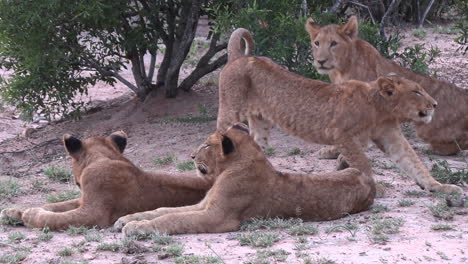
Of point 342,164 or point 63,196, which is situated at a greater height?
point 342,164

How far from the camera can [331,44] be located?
871 cm

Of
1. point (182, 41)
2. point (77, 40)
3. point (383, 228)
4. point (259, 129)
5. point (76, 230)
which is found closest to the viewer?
point (383, 228)

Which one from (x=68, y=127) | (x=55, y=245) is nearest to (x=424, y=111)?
(x=55, y=245)

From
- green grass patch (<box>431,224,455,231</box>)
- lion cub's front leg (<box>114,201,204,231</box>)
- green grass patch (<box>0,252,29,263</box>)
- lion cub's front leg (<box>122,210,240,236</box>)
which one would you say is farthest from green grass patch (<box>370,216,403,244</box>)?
green grass patch (<box>0,252,29,263</box>)

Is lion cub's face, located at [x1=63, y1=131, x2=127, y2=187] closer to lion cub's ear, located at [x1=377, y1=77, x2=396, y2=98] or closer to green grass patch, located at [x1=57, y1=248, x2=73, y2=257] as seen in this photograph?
green grass patch, located at [x1=57, y1=248, x2=73, y2=257]

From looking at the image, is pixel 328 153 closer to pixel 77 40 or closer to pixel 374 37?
pixel 374 37

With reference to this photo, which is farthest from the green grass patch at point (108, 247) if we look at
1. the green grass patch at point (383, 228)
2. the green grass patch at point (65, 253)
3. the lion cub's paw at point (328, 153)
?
the lion cub's paw at point (328, 153)

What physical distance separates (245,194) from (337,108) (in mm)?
1676

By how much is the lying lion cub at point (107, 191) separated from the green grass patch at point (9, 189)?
1181mm

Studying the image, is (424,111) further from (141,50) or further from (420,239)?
(141,50)

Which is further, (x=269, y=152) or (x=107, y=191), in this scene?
(x=269, y=152)

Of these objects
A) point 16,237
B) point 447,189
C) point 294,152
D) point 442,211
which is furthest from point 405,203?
point 16,237

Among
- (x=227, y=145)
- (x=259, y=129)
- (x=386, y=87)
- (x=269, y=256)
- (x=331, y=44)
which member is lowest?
(x=269, y=256)

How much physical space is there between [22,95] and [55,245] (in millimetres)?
6133
